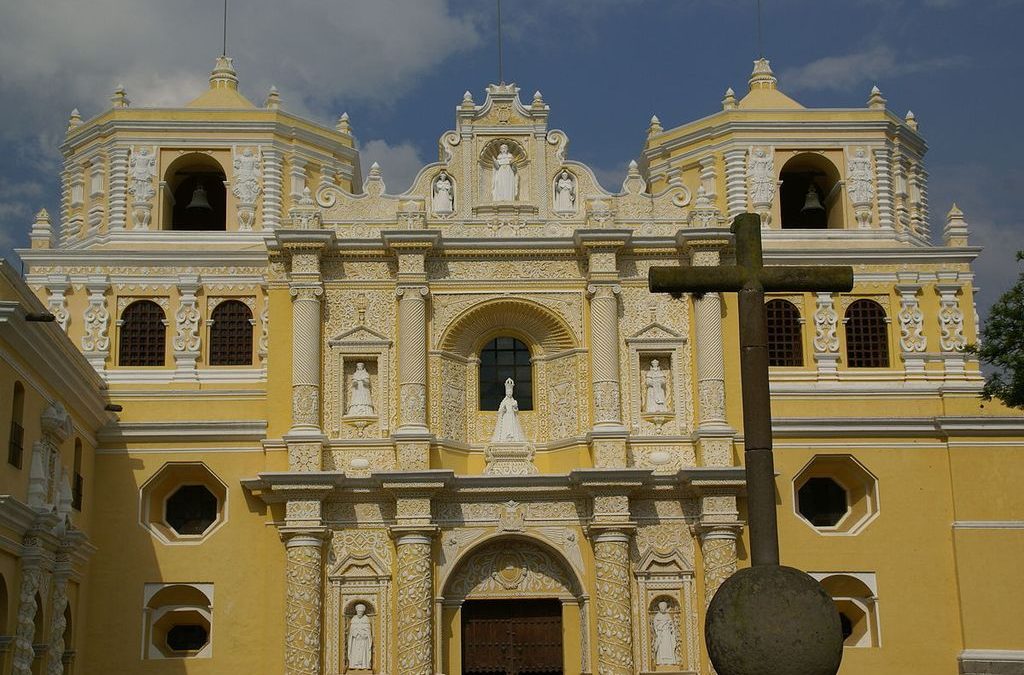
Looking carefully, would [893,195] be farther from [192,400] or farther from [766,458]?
[766,458]

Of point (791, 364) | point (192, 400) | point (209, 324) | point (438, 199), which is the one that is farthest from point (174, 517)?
point (791, 364)

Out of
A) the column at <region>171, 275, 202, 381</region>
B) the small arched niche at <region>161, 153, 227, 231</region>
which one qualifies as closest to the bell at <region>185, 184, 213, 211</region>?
the small arched niche at <region>161, 153, 227, 231</region>

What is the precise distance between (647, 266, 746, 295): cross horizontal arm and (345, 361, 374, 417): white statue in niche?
49.4 feet

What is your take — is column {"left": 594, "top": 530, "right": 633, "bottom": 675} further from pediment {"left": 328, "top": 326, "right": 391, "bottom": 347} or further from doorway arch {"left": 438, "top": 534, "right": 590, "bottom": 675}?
pediment {"left": 328, "top": 326, "right": 391, "bottom": 347}

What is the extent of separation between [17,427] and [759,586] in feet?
46.7

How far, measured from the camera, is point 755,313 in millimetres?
12617

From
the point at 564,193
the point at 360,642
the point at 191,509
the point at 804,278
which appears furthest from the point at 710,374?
the point at 804,278

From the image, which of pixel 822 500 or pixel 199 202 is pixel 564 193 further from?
pixel 199 202

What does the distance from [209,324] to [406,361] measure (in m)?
5.46

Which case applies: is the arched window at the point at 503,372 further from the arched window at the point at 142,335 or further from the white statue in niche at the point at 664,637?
the arched window at the point at 142,335

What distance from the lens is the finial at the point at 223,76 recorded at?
34375mm

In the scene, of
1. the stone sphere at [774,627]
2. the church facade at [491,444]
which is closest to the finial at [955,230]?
the church facade at [491,444]

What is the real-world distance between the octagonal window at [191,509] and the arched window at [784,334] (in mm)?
12036

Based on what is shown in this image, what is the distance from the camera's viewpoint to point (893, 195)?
32.2 metres
